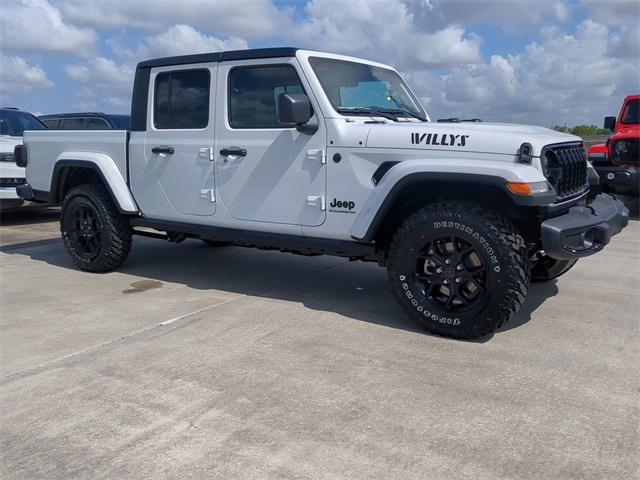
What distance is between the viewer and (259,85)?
5051 mm

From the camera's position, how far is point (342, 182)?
179 inches

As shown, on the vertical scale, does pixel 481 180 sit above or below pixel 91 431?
above

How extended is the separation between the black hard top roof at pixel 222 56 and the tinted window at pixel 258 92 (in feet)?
0.31

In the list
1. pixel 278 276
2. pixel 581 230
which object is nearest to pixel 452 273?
pixel 581 230

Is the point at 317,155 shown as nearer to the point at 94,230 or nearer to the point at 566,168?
the point at 566,168

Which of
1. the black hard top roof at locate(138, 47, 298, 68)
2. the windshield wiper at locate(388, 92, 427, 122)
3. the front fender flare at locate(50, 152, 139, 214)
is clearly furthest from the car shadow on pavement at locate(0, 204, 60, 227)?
the windshield wiper at locate(388, 92, 427, 122)

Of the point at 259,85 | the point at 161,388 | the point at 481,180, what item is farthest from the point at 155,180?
the point at 481,180

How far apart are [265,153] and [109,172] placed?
187cm

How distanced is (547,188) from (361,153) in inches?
50.2

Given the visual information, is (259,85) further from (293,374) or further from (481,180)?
(293,374)

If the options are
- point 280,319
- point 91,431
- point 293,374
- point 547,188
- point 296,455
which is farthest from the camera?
point 280,319

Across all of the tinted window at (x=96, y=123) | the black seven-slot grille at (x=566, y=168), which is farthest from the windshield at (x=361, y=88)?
the tinted window at (x=96, y=123)

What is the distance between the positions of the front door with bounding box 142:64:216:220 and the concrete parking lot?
82cm

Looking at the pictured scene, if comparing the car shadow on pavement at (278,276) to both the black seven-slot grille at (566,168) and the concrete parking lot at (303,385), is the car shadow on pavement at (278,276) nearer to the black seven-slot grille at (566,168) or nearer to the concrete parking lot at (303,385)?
the concrete parking lot at (303,385)
